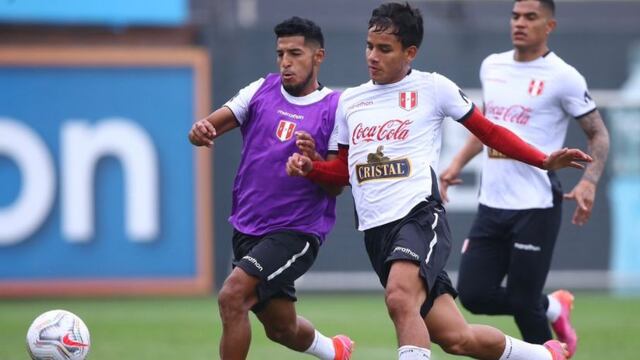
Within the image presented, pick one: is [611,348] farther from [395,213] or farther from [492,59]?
[395,213]

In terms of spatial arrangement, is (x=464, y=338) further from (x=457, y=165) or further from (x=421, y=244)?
(x=457, y=165)

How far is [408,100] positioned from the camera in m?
7.14

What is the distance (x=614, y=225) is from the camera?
15695mm

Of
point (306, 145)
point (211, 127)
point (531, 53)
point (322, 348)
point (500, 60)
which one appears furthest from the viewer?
point (500, 60)

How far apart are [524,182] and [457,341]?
5.92 feet

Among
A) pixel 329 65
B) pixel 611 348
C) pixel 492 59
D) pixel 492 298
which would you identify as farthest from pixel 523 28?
pixel 329 65

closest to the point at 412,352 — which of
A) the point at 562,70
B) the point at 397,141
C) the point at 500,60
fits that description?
the point at 397,141

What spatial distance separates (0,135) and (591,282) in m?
7.28

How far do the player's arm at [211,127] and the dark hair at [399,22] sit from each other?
1.13 m

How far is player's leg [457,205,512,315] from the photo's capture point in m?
8.45

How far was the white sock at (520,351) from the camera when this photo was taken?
7180mm

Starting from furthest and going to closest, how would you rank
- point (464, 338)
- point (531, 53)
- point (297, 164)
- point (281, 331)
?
point (531, 53) → point (281, 331) → point (297, 164) → point (464, 338)

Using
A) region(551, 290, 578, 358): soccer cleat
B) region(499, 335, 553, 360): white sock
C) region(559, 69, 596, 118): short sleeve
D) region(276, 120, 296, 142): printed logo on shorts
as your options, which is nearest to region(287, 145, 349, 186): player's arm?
region(276, 120, 296, 142): printed logo on shorts

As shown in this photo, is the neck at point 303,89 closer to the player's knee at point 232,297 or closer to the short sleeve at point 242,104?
the short sleeve at point 242,104
